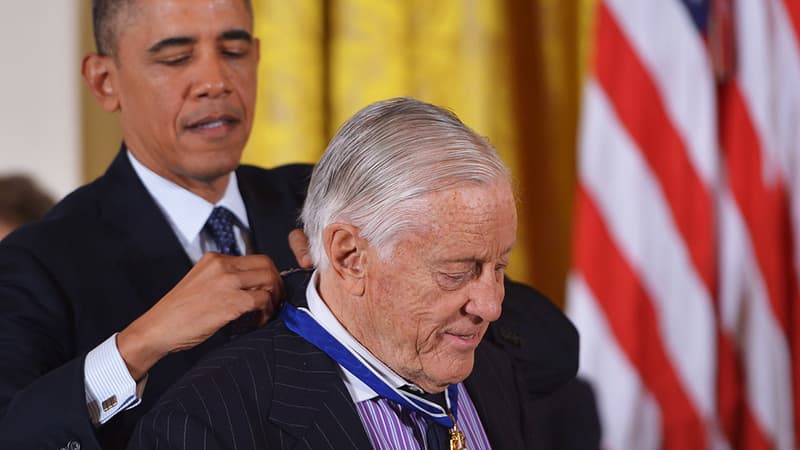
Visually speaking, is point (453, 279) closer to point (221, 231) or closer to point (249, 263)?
point (249, 263)

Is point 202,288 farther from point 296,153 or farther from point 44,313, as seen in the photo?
point 296,153

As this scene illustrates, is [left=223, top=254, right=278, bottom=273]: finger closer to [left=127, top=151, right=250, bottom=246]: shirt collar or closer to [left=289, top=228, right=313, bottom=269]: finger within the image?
[left=289, top=228, right=313, bottom=269]: finger

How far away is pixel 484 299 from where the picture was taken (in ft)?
4.59

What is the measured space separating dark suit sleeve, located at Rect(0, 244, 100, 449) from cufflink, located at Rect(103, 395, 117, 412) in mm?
44

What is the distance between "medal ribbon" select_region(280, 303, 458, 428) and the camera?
1.45 m

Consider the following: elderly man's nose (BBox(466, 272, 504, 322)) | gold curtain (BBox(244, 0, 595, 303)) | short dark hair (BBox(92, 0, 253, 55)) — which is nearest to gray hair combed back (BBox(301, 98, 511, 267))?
elderly man's nose (BBox(466, 272, 504, 322))

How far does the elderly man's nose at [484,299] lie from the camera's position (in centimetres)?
140

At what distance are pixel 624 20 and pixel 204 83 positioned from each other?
1807 mm

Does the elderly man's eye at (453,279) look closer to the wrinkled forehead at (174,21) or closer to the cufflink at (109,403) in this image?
the cufflink at (109,403)

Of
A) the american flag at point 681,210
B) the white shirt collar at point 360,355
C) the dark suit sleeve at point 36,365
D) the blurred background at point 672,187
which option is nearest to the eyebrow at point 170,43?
the dark suit sleeve at point 36,365

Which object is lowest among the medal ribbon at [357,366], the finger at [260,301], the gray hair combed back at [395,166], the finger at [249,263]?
the medal ribbon at [357,366]

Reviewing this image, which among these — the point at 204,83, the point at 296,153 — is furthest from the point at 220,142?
the point at 296,153

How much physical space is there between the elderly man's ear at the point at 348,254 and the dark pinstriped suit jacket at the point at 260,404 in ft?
0.36

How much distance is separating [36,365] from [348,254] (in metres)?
0.59
